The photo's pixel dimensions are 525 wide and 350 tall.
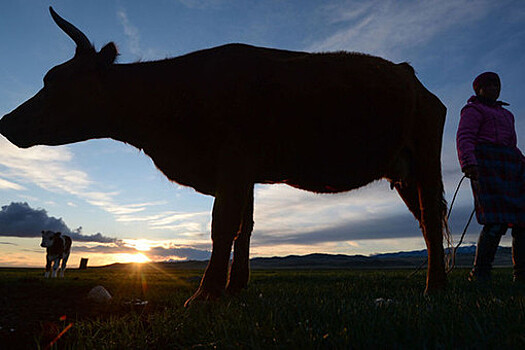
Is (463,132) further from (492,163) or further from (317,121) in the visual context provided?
(317,121)

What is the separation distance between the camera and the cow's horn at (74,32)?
15.3 ft

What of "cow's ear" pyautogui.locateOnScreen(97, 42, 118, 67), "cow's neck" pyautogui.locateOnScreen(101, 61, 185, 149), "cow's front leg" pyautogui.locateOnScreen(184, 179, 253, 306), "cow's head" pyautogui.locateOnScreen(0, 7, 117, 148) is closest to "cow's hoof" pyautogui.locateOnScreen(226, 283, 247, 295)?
"cow's front leg" pyautogui.locateOnScreen(184, 179, 253, 306)

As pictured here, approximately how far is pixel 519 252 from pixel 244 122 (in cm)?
458

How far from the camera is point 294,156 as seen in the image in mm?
4301

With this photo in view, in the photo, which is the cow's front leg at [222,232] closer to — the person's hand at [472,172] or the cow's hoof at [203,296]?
the cow's hoof at [203,296]

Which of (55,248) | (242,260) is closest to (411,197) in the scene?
(242,260)

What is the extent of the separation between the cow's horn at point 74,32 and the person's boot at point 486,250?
5933 mm

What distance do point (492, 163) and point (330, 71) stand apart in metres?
2.91

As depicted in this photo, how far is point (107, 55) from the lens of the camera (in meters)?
4.70

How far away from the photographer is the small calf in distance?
603 inches

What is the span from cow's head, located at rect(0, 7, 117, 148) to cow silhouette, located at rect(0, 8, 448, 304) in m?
0.01

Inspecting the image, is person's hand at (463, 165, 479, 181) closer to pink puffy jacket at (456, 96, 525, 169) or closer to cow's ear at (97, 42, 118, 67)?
pink puffy jacket at (456, 96, 525, 169)

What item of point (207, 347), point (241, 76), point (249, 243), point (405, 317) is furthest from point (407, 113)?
point (207, 347)

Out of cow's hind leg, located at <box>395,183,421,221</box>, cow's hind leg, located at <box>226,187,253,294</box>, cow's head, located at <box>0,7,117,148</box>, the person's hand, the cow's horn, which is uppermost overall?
the cow's horn
